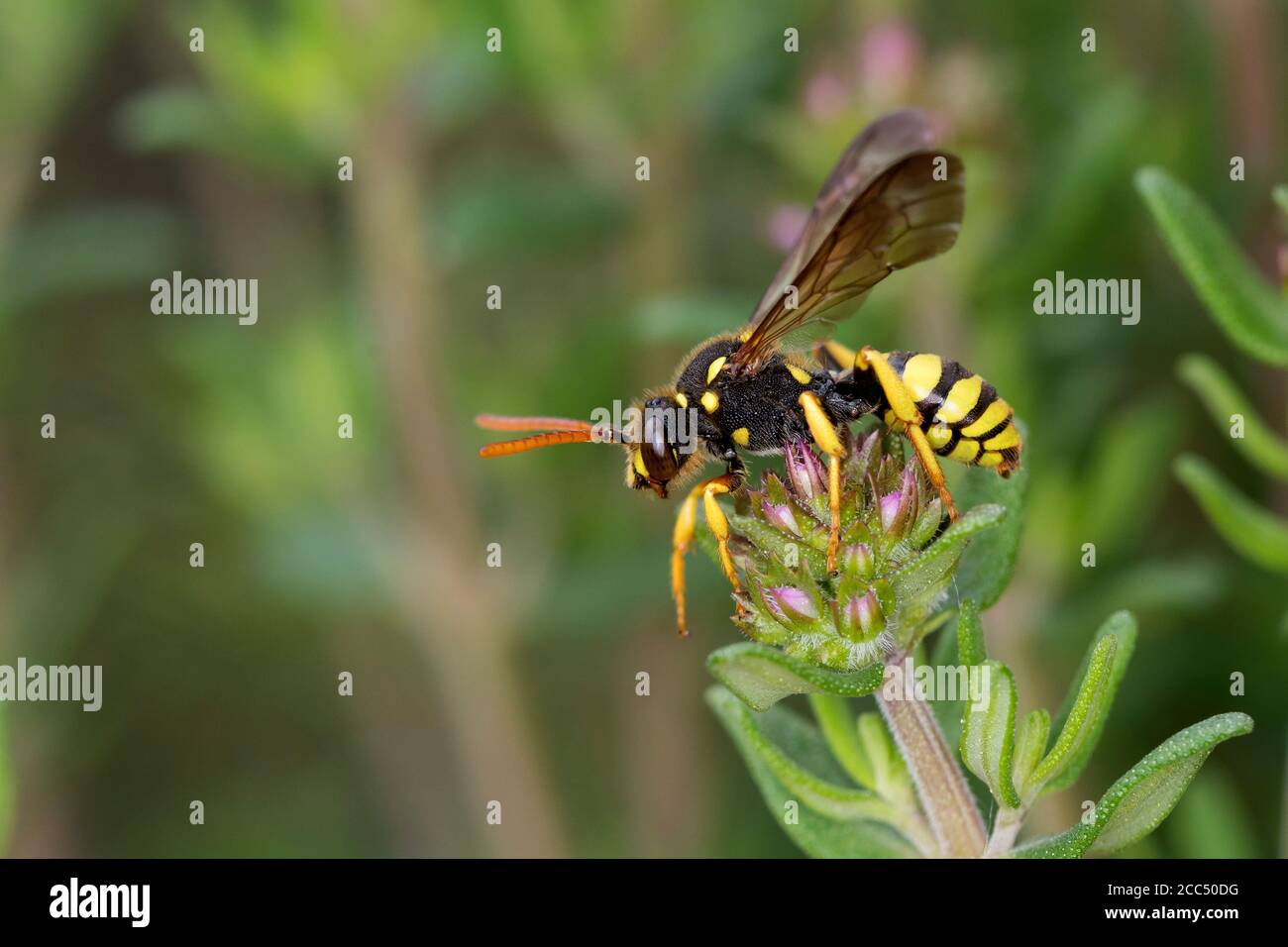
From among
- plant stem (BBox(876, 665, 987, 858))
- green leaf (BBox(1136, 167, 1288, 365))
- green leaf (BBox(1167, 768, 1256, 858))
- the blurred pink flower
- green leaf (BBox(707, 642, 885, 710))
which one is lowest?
green leaf (BBox(1167, 768, 1256, 858))

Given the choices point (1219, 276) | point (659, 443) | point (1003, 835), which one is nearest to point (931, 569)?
point (1003, 835)

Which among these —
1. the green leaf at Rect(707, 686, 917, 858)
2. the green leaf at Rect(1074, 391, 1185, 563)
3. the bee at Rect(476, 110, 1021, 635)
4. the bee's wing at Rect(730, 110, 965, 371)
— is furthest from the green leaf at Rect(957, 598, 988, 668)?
the green leaf at Rect(1074, 391, 1185, 563)

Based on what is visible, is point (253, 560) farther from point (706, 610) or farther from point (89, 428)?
Result: point (706, 610)

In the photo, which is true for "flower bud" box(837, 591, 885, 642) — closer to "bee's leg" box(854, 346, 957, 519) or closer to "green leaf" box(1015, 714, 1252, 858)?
"bee's leg" box(854, 346, 957, 519)

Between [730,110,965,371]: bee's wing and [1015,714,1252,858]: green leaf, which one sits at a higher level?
[730,110,965,371]: bee's wing
